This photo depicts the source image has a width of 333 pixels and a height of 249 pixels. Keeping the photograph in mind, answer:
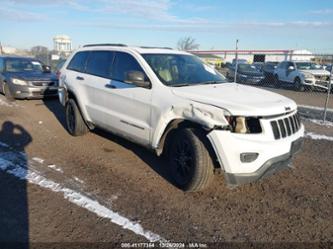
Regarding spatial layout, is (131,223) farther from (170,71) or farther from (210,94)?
(170,71)

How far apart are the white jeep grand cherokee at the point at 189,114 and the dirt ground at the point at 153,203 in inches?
15.2

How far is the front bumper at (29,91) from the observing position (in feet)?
34.6

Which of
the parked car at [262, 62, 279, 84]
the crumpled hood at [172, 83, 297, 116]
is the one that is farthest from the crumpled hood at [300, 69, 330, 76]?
the crumpled hood at [172, 83, 297, 116]

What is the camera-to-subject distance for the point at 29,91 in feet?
34.7

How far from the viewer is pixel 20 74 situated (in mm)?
10930

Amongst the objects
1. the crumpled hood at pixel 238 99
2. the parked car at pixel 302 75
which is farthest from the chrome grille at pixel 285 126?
the parked car at pixel 302 75

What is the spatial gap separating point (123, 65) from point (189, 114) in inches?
69.9

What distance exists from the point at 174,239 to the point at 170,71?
253 cm

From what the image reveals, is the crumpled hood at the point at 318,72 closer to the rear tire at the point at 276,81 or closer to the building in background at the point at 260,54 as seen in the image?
the building in background at the point at 260,54

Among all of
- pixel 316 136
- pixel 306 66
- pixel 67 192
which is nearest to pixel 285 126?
pixel 67 192

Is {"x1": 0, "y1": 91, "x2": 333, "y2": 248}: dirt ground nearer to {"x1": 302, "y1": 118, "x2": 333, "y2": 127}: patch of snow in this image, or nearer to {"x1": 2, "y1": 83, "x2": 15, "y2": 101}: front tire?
{"x1": 302, "y1": 118, "x2": 333, "y2": 127}: patch of snow

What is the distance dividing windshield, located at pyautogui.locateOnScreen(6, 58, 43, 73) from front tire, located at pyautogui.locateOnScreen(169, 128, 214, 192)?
9330mm

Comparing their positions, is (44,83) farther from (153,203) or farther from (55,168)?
(153,203)

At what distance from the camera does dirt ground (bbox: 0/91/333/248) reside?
320 centimetres
